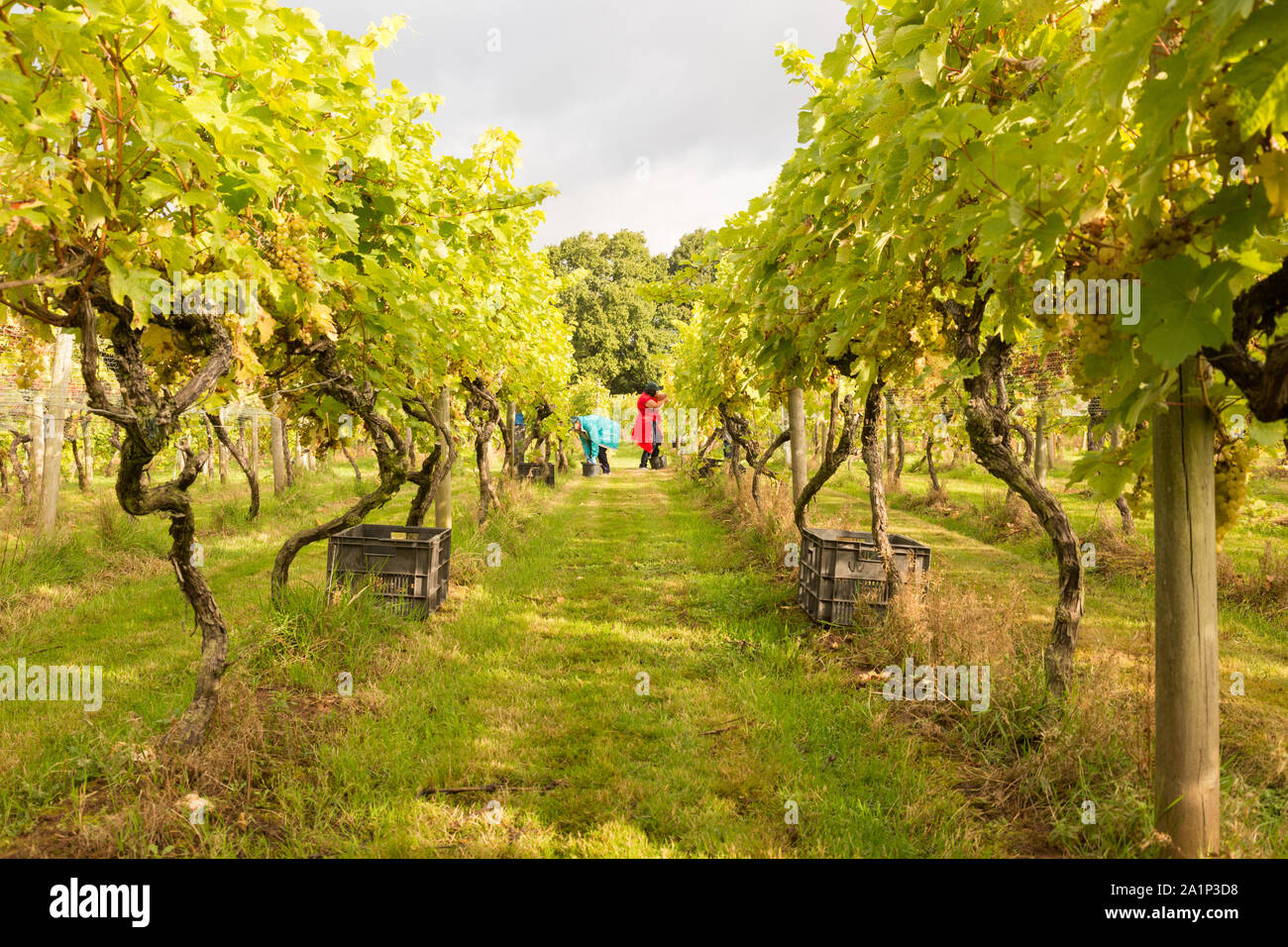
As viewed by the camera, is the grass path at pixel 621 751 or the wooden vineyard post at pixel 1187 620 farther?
the grass path at pixel 621 751

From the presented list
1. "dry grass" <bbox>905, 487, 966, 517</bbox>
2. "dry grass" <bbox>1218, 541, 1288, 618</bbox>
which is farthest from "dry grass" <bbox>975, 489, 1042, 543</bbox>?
"dry grass" <bbox>1218, 541, 1288, 618</bbox>

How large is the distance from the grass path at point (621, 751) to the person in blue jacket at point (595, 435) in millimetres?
18886

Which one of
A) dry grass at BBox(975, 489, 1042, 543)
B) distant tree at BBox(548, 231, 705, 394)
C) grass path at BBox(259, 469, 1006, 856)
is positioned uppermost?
distant tree at BBox(548, 231, 705, 394)

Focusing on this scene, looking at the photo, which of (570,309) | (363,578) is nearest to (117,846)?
(363,578)

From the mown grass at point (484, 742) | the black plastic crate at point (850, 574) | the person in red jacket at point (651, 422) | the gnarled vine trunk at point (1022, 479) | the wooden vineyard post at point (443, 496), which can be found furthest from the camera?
the person in red jacket at point (651, 422)

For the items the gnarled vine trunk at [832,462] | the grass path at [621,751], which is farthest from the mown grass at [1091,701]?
the gnarled vine trunk at [832,462]

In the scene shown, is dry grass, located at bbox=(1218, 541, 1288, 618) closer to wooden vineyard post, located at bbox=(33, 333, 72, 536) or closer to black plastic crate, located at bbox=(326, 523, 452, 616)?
black plastic crate, located at bbox=(326, 523, 452, 616)

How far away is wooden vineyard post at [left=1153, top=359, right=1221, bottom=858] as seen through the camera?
2.29 m

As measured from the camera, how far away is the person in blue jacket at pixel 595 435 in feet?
84.2

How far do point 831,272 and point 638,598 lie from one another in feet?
15.4

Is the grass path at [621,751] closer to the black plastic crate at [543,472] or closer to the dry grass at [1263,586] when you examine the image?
the dry grass at [1263,586]

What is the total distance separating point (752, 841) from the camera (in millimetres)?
3100

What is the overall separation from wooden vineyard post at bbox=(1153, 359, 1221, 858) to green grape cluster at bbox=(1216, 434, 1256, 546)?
139 millimetres

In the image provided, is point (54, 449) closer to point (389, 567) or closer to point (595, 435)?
point (389, 567)
